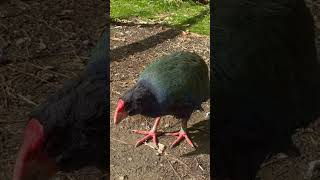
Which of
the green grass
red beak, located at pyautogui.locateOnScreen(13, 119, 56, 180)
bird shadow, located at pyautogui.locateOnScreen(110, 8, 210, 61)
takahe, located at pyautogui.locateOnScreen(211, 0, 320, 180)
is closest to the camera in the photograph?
red beak, located at pyautogui.locateOnScreen(13, 119, 56, 180)

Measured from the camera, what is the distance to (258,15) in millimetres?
1308

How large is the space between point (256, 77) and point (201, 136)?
0.73 metres

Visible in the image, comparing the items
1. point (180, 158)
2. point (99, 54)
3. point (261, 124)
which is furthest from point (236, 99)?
point (180, 158)

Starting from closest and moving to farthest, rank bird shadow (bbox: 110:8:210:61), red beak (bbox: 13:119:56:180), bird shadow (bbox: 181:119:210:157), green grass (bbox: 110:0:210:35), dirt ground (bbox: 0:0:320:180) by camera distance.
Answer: red beak (bbox: 13:119:56:180), dirt ground (bbox: 0:0:320:180), bird shadow (bbox: 181:119:210:157), bird shadow (bbox: 110:8:210:61), green grass (bbox: 110:0:210:35)

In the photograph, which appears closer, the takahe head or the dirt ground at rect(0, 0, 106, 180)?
the takahe head

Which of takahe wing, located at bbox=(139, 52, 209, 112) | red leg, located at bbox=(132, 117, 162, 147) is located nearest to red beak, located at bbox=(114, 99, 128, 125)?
takahe wing, located at bbox=(139, 52, 209, 112)

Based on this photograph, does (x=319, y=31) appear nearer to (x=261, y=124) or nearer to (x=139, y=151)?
(x=261, y=124)

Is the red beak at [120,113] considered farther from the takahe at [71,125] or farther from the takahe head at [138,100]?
the takahe at [71,125]

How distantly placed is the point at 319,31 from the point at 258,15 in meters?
0.44

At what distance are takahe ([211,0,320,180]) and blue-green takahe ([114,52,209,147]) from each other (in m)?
0.32

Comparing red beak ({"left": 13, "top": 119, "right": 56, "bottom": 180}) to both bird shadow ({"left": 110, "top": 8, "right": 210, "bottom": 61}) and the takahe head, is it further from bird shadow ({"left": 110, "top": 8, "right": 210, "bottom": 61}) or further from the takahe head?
bird shadow ({"left": 110, "top": 8, "right": 210, "bottom": 61})

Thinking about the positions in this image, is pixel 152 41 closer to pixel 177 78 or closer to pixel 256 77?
pixel 177 78

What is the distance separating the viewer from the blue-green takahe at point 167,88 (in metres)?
1.71

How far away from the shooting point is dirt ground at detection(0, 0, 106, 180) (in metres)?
2.04
